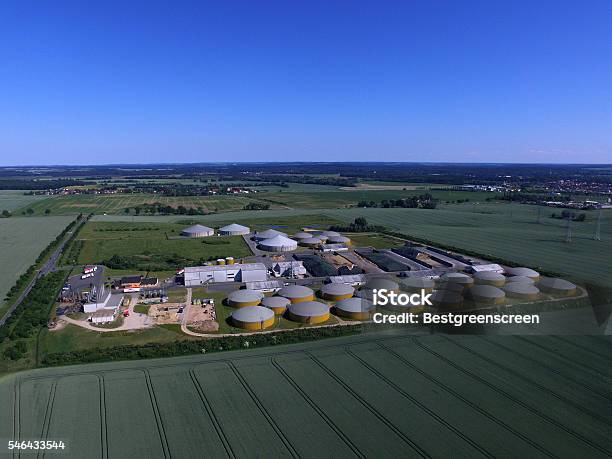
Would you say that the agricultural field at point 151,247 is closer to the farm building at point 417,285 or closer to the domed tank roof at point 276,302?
the domed tank roof at point 276,302

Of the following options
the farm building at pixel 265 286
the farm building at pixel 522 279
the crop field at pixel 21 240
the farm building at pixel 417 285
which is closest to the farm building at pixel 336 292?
the farm building at pixel 265 286

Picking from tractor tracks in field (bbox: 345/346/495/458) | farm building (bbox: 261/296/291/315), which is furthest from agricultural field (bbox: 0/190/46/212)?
tractor tracks in field (bbox: 345/346/495/458)

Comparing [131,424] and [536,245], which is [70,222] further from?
[536,245]

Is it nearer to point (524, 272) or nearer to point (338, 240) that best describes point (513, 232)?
point (524, 272)

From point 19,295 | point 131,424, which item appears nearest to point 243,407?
point 131,424

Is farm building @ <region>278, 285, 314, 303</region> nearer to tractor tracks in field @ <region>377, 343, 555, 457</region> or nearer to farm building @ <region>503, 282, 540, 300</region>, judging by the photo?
tractor tracks in field @ <region>377, 343, 555, 457</region>

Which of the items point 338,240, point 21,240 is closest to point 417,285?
point 338,240
